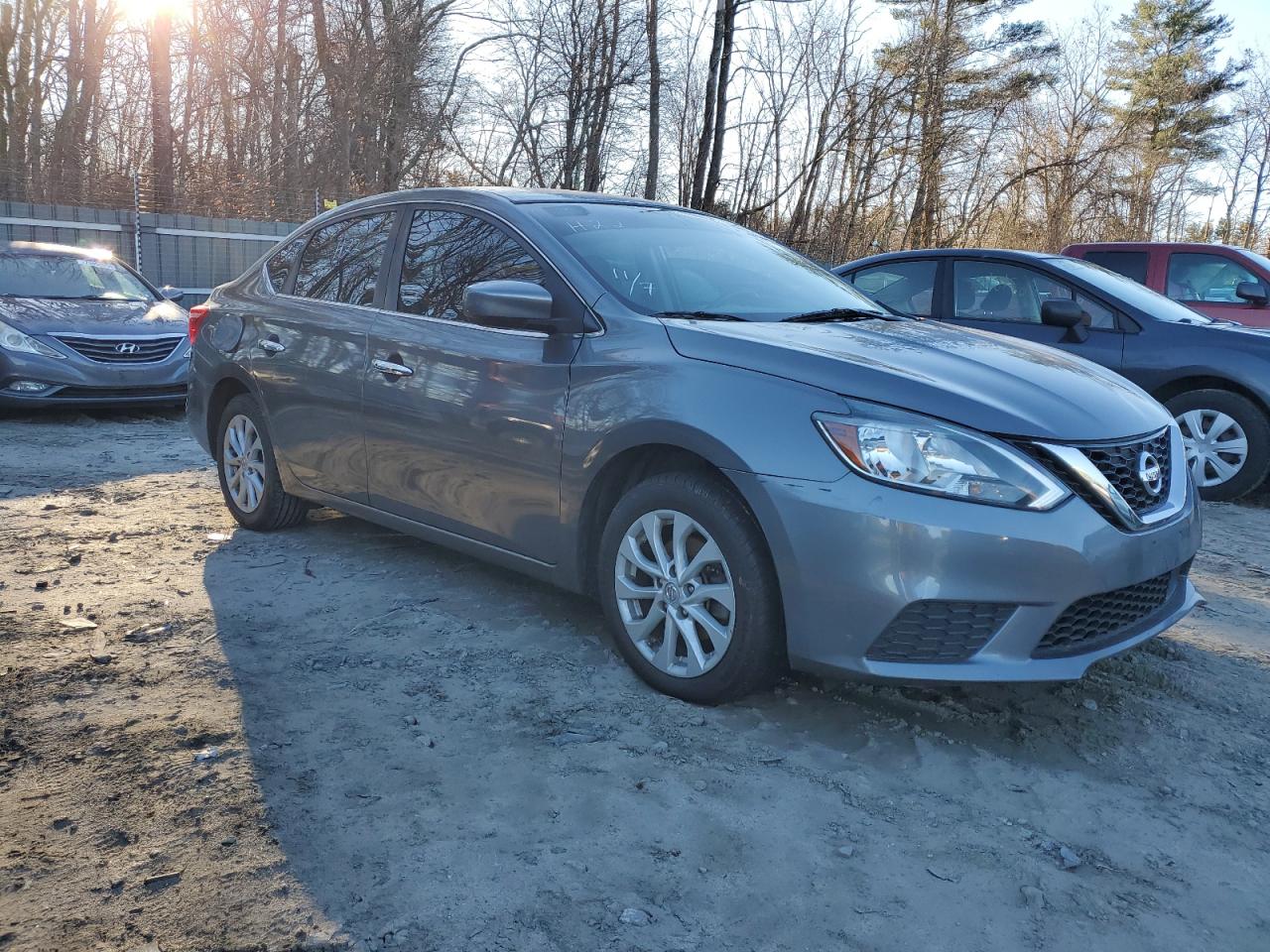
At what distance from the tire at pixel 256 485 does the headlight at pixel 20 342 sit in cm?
387

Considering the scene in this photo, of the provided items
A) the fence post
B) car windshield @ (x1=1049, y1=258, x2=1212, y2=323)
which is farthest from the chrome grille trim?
the fence post

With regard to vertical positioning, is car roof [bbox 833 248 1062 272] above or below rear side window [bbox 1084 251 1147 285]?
below

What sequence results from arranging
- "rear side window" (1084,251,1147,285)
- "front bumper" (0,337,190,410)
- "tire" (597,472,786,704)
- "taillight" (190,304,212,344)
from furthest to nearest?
"rear side window" (1084,251,1147,285), "front bumper" (0,337,190,410), "taillight" (190,304,212,344), "tire" (597,472,786,704)

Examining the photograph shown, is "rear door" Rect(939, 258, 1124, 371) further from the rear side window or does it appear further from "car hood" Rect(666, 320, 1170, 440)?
Result: "car hood" Rect(666, 320, 1170, 440)

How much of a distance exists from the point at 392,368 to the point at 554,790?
6.60ft

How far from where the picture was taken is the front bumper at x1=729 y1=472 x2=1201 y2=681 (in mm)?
2820

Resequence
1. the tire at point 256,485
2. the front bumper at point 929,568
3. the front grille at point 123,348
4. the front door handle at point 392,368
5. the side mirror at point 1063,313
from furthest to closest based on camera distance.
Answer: the front grille at point 123,348, the side mirror at point 1063,313, the tire at point 256,485, the front door handle at point 392,368, the front bumper at point 929,568

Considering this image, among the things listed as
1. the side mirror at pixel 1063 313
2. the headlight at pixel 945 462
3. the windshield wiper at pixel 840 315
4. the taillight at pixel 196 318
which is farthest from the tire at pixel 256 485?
the side mirror at pixel 1063 313

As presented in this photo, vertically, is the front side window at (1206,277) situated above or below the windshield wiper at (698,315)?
above

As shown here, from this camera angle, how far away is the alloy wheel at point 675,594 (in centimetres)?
323

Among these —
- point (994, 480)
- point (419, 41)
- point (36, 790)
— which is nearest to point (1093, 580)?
point (994, 480)

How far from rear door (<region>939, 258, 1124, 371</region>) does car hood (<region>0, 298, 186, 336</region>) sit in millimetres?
6314

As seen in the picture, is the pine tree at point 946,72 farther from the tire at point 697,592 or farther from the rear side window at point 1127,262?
the tire at point 697,592

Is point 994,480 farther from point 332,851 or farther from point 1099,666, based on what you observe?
point 332,851
